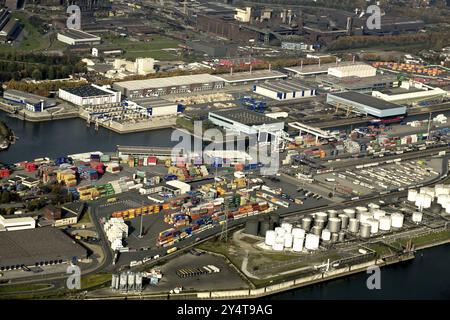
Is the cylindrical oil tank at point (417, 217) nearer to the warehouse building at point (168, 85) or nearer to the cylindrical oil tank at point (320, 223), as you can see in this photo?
the cylindrical oil tank at point (320, 223)

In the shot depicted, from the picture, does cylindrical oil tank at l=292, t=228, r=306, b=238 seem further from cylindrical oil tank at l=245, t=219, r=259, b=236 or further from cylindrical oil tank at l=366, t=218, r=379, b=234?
cylindrical oil tank at l=366, t=218, r=379, b=234

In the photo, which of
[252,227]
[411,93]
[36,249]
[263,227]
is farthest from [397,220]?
[411,93]

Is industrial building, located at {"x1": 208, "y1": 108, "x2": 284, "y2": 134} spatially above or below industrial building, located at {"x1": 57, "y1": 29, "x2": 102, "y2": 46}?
below

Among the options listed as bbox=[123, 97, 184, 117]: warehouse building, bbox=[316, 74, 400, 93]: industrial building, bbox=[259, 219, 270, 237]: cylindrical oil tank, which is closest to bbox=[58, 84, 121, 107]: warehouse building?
bbox=[123, 97, 184, 117]: warehouse building

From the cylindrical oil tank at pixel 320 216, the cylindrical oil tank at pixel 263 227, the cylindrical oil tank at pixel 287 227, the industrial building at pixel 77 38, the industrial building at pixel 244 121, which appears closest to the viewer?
the cylindrical oil tank at pixel 287 227

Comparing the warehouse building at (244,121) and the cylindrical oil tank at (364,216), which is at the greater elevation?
the warehouse building at (244,121)

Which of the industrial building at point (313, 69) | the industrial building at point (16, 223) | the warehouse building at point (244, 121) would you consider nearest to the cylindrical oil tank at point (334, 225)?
the industrial building at point (16, 223)
